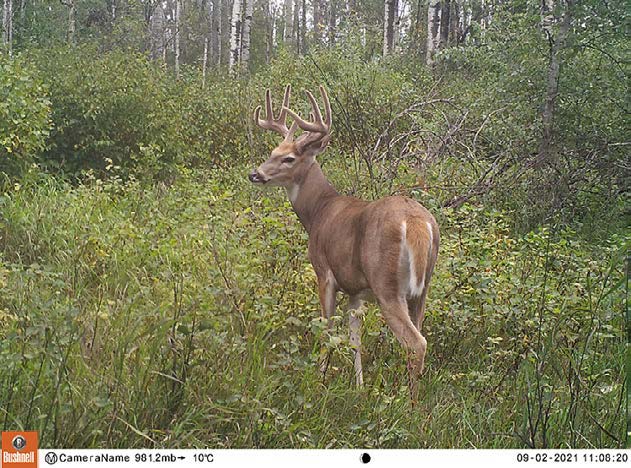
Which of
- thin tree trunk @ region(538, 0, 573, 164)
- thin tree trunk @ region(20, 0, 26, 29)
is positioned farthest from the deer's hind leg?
thin tree trunk @ region(20, 0, 26, 29)

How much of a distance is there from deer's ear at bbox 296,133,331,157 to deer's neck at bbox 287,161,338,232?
0.09 meters

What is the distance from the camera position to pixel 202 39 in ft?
113

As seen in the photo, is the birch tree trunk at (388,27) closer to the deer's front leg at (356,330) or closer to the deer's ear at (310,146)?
the deer's ear at (310,146)

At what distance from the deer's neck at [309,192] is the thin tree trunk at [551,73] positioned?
3909 mm

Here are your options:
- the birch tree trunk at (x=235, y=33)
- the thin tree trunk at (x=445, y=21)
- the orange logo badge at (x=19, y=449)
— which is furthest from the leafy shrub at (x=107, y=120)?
the thin tree trunk at (x=445, y=21)

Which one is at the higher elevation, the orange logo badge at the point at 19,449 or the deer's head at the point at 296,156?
the deer's head at the point at 296,156

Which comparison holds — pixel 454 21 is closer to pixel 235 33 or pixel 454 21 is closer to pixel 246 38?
pixel 246 38

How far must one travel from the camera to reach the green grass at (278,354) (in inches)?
121

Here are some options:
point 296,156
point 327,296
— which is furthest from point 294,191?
point 327,296

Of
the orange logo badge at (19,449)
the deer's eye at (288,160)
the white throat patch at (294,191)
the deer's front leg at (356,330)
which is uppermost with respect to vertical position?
the deer's eye at (288,160)

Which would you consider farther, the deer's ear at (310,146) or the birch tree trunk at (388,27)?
the birch tree trunk at (388,27)
